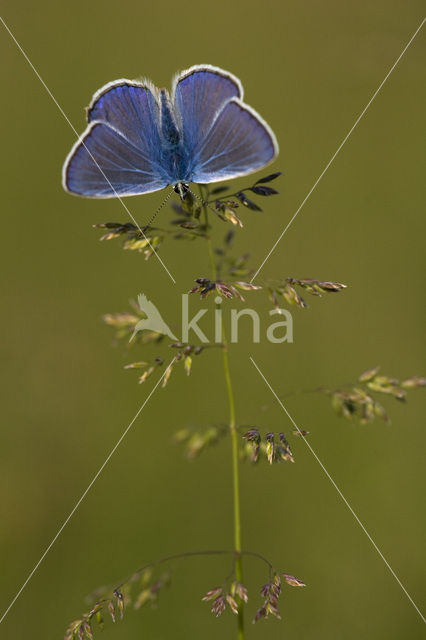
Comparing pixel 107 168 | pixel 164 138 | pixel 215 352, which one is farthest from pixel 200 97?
pixel 215 352

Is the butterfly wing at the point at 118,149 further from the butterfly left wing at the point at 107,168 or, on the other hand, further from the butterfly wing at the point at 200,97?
the butterfly wing at the point at 200,97

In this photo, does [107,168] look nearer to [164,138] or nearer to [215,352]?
[164,138]

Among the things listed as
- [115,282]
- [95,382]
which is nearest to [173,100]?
[115,282]

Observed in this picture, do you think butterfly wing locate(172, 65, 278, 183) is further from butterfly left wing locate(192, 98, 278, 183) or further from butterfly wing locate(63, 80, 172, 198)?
butterfly wing locate(63, 80, 172, 198)

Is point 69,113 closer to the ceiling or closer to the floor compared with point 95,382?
closer to the ceiling

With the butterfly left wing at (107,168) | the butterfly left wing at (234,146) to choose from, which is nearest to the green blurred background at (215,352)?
the butterfly left wing at (107,168)

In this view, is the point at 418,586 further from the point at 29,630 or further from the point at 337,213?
the point at 337,213

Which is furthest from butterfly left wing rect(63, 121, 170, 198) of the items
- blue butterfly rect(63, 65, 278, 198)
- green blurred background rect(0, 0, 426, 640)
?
green blurred background rect(0, 0, 426, 640)
